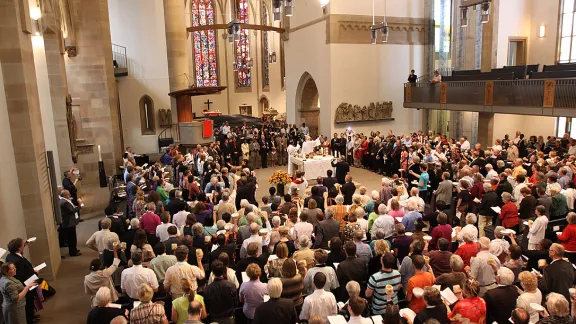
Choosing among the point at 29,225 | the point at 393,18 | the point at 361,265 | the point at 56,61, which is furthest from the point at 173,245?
the point at 393,18

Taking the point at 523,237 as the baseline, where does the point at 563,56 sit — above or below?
above

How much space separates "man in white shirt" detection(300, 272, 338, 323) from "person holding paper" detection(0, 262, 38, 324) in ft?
12.4

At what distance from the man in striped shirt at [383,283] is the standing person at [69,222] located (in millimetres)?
7218

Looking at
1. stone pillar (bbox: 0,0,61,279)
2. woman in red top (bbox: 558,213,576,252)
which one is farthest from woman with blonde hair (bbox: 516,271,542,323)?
stone pillar (bbox: 0,0,61,279)

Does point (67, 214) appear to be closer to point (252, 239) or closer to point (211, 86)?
point (252, 239)

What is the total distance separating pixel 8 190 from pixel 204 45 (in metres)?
27.5

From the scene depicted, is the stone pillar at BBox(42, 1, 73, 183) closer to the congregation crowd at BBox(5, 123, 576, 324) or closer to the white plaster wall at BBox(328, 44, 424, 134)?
the congregation crowd at BBox(5, 123, 576, 324)

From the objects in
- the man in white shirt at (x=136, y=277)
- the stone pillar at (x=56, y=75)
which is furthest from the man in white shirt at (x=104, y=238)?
the stone pillar at (x=56, y=75)

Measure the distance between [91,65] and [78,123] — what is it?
228cm

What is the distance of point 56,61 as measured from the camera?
1320cm

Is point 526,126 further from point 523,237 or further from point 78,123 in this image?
point 78,123

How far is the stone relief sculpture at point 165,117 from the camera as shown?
2461 centimetres

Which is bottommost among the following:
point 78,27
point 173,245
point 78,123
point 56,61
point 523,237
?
point 523,237

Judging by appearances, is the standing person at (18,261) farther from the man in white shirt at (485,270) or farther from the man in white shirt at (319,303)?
the man in white shirt at (485,270)
